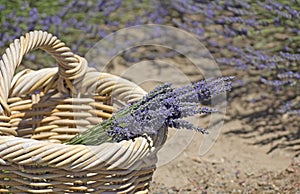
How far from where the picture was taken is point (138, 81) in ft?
11.5

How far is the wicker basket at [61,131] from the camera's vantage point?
1460 mm

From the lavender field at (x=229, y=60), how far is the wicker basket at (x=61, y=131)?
635mm

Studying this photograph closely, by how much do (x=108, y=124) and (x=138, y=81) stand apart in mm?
1772

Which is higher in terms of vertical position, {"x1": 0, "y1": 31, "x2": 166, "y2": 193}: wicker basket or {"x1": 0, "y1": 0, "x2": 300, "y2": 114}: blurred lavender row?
{"x1": 0, "y1": 31, "x2": 166, "y2": 193}: wicker basket

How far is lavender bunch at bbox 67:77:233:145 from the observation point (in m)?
1.61

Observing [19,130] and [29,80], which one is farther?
[19,130]

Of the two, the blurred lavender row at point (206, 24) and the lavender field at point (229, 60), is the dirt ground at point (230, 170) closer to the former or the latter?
the lavender field at point (229, 60)

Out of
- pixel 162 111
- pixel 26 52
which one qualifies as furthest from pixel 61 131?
pixel 162 111

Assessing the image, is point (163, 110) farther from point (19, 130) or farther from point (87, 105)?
point (19, 130)

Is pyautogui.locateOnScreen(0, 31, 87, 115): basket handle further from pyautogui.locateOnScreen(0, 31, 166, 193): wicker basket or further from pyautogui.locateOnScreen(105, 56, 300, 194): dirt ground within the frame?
pyautogui.locateOnScreen(105, 56, 300, 194): dirt ground

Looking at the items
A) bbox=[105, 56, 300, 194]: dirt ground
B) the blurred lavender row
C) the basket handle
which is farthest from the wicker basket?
the blurred lavender row

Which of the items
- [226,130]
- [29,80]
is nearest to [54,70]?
[29,80]

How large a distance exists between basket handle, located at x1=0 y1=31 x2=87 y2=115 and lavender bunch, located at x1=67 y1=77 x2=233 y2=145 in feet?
0.98

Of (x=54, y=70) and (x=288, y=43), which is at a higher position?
(x=54, y=70)
